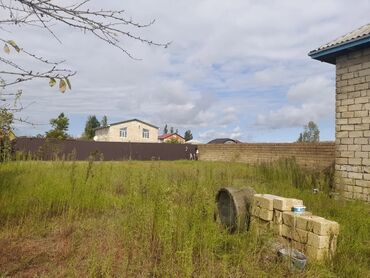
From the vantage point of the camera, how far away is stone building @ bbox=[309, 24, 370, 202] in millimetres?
7957

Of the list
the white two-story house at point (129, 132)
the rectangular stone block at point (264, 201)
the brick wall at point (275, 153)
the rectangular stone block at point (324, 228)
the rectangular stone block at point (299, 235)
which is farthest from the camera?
the white two-story house at point (129, 132)

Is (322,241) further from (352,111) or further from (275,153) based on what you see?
(275,153)

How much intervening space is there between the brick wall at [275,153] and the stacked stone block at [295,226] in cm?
835

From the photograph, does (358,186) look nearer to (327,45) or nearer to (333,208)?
(333,208)

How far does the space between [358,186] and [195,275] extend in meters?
6.05

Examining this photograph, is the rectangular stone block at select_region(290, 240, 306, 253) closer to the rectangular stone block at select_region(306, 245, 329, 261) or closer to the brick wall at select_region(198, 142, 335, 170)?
the rectangular stone block at select_region(306, 245, 329, 261)

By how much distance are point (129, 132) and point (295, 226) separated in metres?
56.7

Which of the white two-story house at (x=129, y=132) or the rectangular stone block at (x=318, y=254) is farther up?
the white two-story house at (x=129, y=132)

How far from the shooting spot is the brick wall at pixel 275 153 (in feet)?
50.4

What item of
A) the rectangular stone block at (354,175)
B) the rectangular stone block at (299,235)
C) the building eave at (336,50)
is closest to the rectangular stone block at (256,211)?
the rectangular stone block at (299,235)

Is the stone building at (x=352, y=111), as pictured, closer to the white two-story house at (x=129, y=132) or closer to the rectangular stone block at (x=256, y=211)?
the rectangular stone block at (x=256, y=211)

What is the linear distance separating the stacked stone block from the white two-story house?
172 feet

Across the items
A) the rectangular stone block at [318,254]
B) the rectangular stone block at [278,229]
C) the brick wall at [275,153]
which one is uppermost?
the brick wall at [275,153]

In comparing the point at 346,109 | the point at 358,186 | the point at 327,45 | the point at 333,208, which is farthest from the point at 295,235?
the point at 327,45
